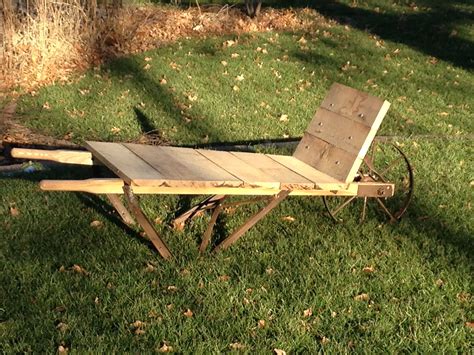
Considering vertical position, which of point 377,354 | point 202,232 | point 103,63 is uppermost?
point 377,354

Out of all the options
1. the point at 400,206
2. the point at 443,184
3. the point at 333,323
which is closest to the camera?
the point at 333,323

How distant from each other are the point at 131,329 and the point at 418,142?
15.5 feet

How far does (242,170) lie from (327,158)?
2.97 ft

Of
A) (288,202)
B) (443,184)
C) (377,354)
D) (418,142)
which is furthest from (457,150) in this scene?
(377,354)

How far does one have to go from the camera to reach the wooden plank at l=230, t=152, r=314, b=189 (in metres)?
4.25

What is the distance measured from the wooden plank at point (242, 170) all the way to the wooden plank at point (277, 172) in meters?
0.05

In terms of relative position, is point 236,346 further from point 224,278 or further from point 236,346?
point 224,278

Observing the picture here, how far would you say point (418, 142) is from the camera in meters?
7.15

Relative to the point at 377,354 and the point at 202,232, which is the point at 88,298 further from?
the point at 377,354

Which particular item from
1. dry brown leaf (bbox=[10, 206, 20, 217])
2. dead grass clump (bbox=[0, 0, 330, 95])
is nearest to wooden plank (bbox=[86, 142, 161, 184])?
dry brown leaf (bbox=[10, 206, 20, 217])

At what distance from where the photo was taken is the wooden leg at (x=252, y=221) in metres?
4.20

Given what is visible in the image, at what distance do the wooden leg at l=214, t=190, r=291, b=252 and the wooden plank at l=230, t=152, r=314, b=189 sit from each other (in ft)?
0.30

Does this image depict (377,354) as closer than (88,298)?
Yes

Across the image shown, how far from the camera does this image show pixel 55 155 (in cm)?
427
